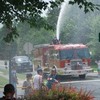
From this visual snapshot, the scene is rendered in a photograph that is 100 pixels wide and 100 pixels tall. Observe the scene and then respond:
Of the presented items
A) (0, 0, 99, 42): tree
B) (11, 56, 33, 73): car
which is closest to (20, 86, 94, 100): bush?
(0, 0, 99, 42): tree

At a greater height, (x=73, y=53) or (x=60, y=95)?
(x=73, y=53)

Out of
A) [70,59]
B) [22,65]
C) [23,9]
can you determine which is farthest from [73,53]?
[23,9]

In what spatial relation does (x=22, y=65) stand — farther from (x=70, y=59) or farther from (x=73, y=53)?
(x=73, y=53)

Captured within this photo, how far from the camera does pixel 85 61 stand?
29.4m

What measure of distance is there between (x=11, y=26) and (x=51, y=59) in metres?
21.3

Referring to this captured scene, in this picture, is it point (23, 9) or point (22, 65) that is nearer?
point (23, 9)

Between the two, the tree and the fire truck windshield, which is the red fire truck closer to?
the fire truck windshield

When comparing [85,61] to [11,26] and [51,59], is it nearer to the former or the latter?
[51,59]

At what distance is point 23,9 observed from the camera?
784 centimetres

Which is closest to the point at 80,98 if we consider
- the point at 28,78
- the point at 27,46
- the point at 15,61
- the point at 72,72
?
the point at 28,78

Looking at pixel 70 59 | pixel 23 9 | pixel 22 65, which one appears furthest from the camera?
pixel 22 65

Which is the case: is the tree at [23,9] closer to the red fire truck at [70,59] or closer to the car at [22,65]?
the red fire truck at [70,59]

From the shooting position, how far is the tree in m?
7.46

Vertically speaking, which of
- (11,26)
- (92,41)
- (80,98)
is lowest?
(80,98)
